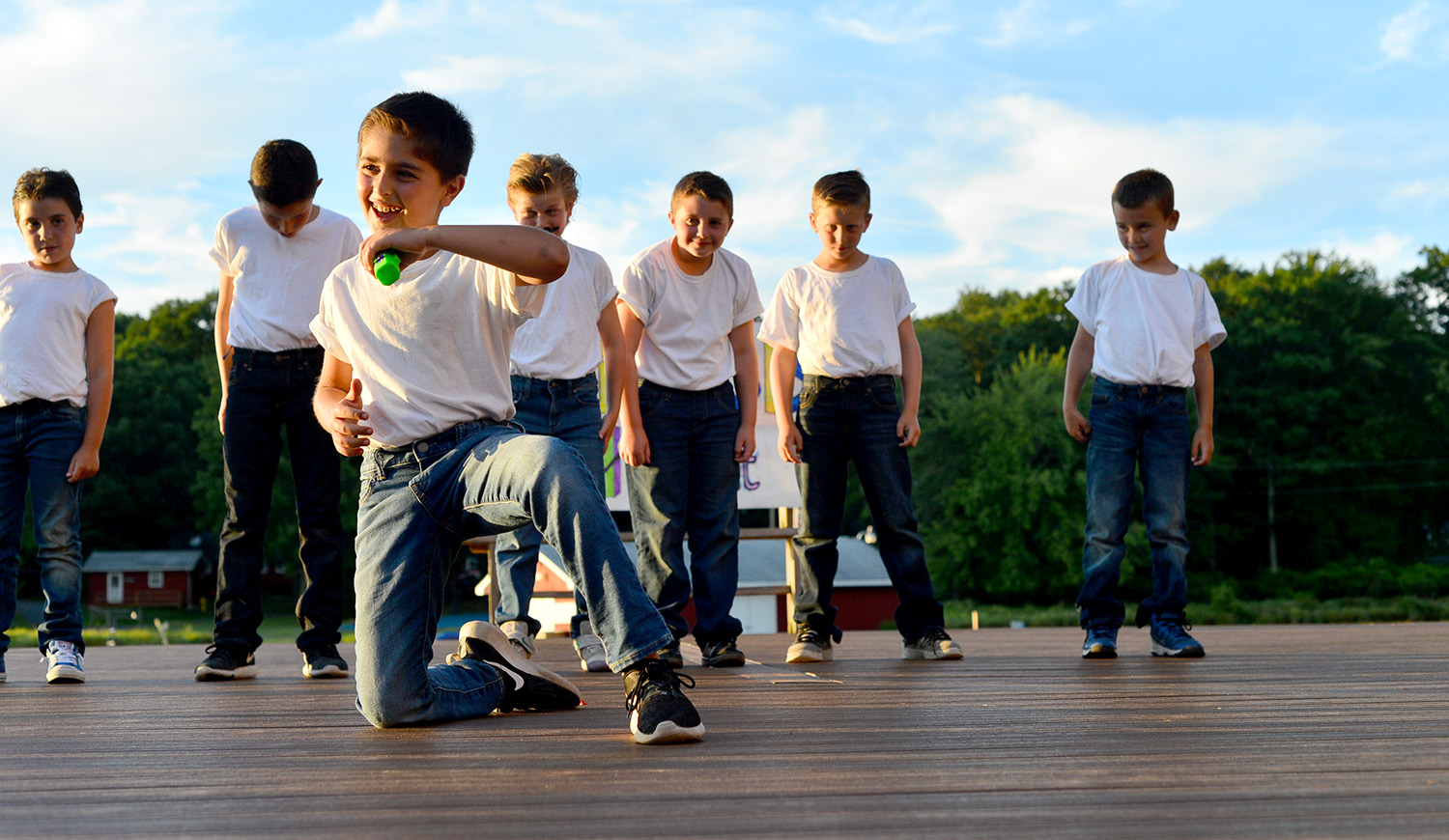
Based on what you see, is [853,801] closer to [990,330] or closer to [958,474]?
[958,474]

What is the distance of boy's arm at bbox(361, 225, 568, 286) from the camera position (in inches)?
90.1

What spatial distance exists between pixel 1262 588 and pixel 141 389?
1559 inches

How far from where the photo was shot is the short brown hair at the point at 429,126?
266 centimetres

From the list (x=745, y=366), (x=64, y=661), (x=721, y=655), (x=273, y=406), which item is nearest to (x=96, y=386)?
Answer: (x=273, y=406)

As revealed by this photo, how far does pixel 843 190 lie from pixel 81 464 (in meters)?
3.07

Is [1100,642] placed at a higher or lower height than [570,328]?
lower

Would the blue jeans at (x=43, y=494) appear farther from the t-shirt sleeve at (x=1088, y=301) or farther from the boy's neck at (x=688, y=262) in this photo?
the t-shirt sleeve at (x=1088, y=301)

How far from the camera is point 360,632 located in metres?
2.64

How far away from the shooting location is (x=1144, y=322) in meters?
4.77

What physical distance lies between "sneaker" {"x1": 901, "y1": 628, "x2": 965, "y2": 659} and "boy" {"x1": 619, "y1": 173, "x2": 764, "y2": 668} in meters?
0.73

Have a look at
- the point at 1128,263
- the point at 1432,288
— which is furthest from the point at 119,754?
the point at 1432,288

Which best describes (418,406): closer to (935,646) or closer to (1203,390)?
(935,646)

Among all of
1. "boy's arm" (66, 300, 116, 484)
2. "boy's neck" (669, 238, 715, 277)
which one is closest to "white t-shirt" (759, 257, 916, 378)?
"boy's neck" (669, 238, 715, 277)

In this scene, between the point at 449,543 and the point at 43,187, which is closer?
the point at 449,543
